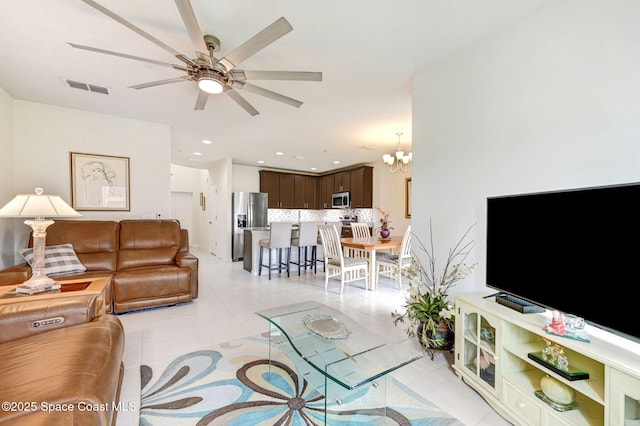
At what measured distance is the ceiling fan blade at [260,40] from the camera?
149 cm

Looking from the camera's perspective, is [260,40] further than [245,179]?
No

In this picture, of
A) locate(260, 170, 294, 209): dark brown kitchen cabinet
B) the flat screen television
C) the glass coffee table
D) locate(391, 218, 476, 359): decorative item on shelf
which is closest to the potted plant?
locate(391, 218, 476, 359): decorative item on shelf

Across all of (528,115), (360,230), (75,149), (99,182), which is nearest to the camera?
(528,115)

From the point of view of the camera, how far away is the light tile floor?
5.52ft

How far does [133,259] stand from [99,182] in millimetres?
1371

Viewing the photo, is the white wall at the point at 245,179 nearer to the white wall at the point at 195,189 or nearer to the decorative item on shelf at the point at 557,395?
the white wall at the point at 195,189

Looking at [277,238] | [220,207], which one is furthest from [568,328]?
[220,207]

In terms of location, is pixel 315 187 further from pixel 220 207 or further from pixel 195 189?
pixel 195 189

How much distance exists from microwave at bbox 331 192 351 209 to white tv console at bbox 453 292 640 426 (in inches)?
206

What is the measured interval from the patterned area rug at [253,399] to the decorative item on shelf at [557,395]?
49cm

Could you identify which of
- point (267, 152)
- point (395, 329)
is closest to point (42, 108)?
point (267, 152)

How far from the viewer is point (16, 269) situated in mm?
2488

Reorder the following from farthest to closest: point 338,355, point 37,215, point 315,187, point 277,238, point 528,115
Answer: point 315,187, point 277,238, point 37,215, point 528,115, point 338,355

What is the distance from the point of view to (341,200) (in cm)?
723
